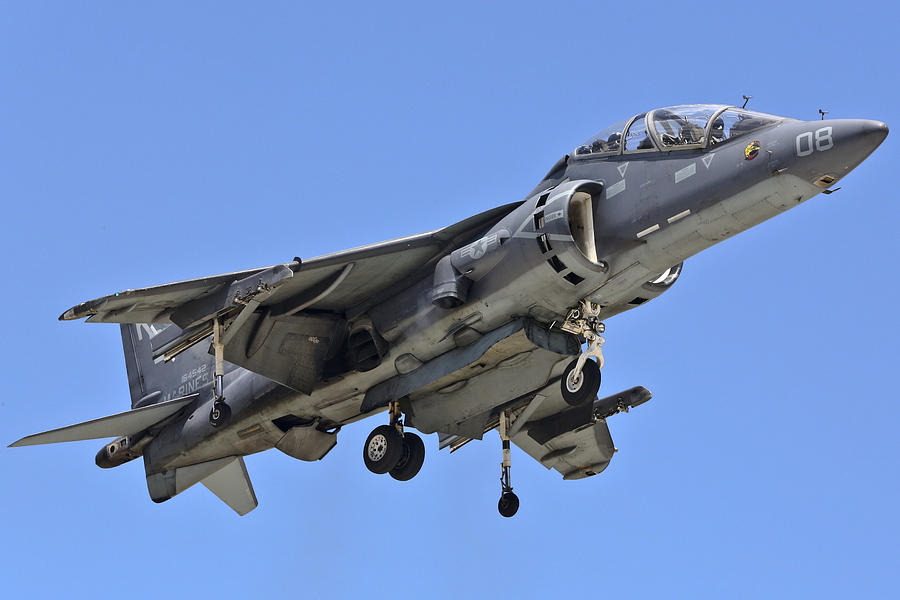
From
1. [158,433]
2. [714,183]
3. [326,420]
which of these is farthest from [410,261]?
[158,433]

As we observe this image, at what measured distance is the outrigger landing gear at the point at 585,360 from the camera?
1739cm

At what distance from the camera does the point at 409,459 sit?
63.5 feet

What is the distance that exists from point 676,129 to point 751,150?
3.86 feet

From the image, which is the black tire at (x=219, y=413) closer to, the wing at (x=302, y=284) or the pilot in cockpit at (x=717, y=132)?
the wing at (x=302, y=284)

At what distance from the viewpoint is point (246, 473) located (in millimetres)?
22766

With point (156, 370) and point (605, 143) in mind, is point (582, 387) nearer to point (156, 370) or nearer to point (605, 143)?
point (605, 143)

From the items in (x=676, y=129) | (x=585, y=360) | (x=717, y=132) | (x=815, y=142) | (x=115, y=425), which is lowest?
(x=585, y=360)

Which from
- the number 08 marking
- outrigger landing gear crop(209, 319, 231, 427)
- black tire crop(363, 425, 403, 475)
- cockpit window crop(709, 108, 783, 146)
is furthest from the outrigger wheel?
the number 08 marking

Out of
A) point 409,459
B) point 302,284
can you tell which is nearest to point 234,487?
point 409,459

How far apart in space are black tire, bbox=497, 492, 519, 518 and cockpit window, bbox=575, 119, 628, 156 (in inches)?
203

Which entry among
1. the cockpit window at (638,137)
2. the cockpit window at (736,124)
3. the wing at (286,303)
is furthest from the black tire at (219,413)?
the cockpit window at (736,124)

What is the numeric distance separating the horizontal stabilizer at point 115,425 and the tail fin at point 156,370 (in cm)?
47

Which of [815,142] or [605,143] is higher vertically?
[605,143]

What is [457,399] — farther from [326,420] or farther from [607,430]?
[607,430]
